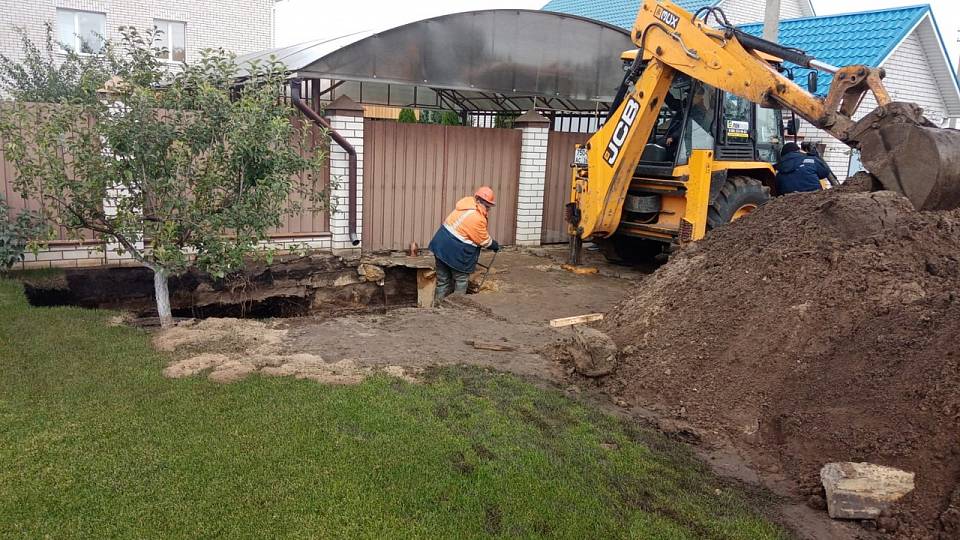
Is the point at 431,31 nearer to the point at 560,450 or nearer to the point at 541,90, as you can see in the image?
the point at 541,90

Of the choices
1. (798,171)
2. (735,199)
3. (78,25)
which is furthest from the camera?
(78,25)

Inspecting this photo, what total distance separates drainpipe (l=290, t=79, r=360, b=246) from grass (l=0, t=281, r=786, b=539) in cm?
489

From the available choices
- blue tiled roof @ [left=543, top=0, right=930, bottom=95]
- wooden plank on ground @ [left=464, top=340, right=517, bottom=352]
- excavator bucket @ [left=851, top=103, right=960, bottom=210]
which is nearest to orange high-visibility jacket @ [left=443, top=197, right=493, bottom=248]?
wooden plank on ground @ [left=464, top=340, right=517, bottom=352]

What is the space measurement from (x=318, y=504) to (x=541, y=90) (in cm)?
922

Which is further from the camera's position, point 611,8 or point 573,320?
point 611,8

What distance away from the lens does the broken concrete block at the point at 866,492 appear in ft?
12.7

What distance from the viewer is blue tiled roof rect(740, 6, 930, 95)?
14422 mm

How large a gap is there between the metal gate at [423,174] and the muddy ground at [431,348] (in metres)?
2.67

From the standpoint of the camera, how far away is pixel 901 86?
607 inches

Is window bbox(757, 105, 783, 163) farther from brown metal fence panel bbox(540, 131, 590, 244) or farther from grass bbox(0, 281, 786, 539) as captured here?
grass bbox(0, 281, 786, 539)

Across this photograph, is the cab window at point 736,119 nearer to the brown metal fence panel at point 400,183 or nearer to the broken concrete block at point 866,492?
the brown metal fence panel at point 400,183

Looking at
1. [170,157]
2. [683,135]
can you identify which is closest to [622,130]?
[683,135]

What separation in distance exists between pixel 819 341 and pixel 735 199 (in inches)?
174

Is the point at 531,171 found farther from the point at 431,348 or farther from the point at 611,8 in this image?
the point at 611,8
